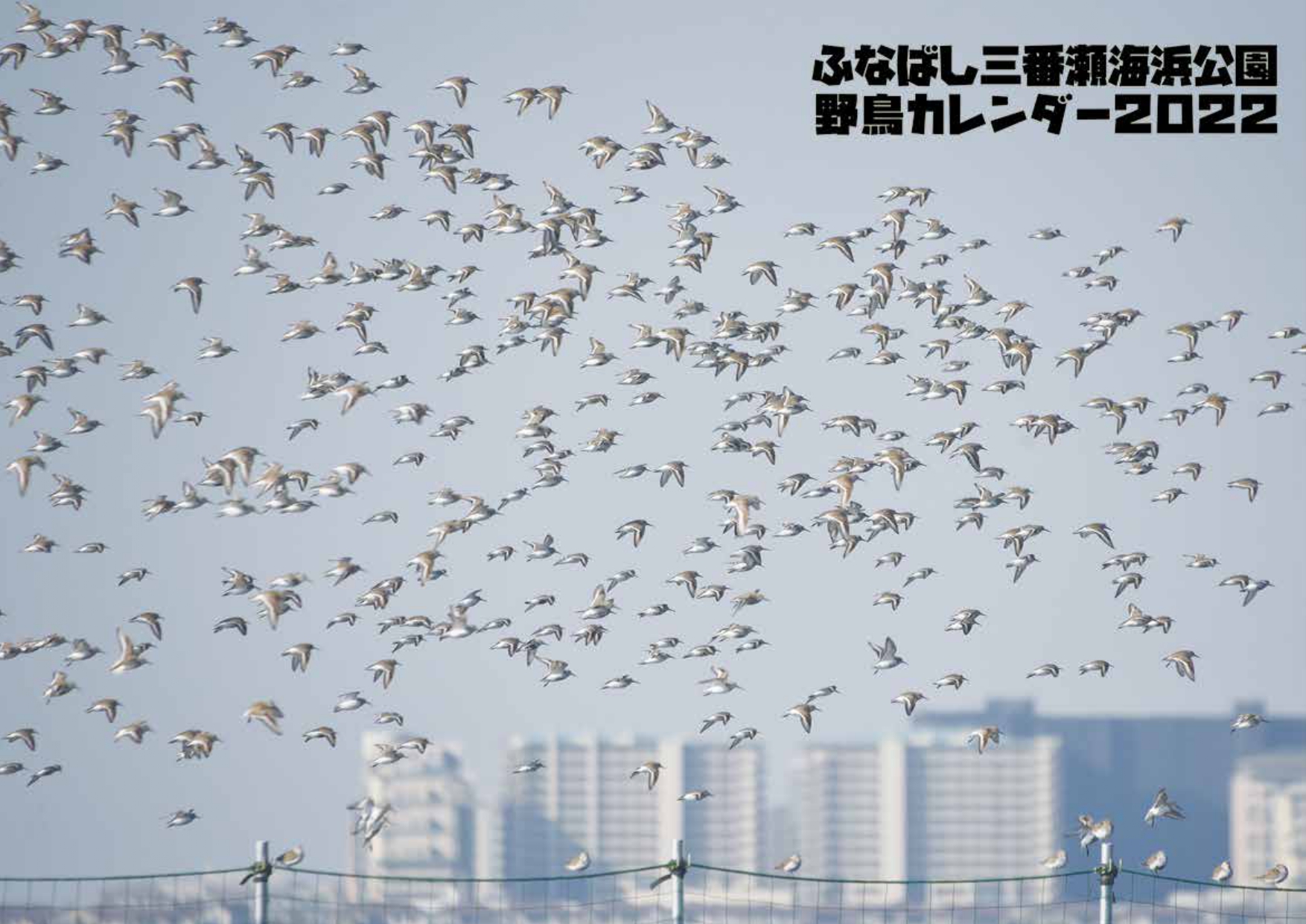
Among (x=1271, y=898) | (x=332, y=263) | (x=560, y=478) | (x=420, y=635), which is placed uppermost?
(x=332, y=263)

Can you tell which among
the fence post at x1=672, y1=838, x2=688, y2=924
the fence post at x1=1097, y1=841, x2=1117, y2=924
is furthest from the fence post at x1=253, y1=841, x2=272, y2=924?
the fence post at x1=1097, y1=841, x2=1117, y2=924

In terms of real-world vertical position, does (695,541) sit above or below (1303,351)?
below

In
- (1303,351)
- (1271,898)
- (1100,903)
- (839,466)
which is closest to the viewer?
(1100,903)

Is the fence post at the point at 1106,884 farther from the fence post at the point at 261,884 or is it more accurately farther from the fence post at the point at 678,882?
the fence post at the point at 261,884

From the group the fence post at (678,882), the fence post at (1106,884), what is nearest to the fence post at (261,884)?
the fence post at (678,882)

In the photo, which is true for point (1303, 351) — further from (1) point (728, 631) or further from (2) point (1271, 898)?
(2) point (1271, 898)

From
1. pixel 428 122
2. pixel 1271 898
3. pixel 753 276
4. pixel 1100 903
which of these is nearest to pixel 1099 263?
pixel 753 276
